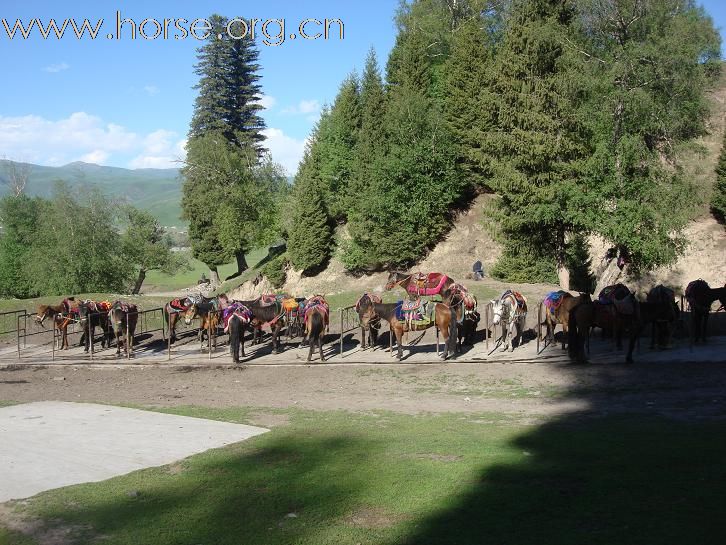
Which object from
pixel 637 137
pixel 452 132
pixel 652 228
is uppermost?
pixel 452 132

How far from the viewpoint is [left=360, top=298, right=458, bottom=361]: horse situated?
2286 centimetres

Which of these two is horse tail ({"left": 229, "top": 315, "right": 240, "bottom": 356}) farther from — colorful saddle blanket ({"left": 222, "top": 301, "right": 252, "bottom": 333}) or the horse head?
the horse head

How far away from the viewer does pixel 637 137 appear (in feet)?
96.0

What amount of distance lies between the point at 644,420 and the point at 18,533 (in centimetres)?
1135

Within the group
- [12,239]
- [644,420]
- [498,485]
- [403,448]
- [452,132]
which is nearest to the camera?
[498,485]

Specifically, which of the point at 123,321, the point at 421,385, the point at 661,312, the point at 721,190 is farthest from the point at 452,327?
the point at 721,190

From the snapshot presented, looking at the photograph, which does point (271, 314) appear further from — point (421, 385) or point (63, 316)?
point (63, 316)

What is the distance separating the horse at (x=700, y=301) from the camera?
21.8m

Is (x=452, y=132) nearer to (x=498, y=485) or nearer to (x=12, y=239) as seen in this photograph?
(x=498, y=485)

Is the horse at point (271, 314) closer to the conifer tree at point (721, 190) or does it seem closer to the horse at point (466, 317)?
the horse at point (466, 317)

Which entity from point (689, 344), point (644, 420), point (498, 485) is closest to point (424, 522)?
point (498, 485)

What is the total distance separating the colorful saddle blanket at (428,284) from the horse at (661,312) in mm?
6857

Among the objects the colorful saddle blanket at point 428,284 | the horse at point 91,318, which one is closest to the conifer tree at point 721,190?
the colorful saddle blanket at point 428,284

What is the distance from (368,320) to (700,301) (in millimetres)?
10945
